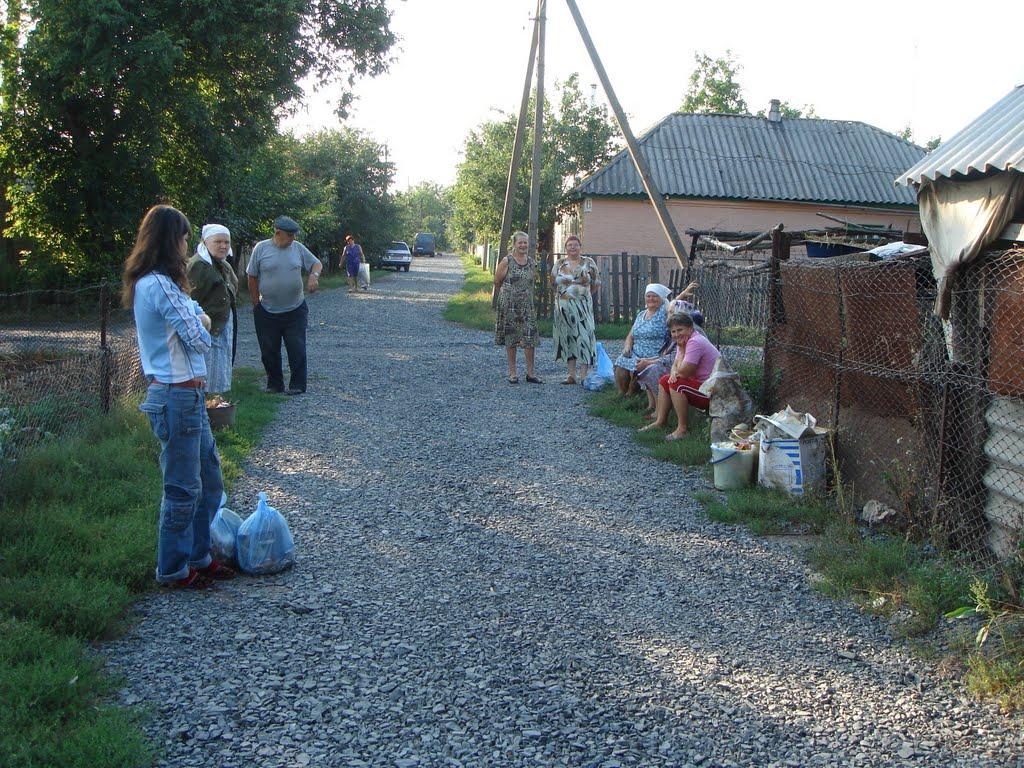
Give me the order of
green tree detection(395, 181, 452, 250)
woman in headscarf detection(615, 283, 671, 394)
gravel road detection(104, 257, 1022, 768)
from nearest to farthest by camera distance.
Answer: gravel road detection(104, 257, 1022, 768)
woman in headscarf detection(615, 283, 671, 394)
green tree detection(395, 181, 452, 250)

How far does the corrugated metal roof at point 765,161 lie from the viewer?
90.9 ft

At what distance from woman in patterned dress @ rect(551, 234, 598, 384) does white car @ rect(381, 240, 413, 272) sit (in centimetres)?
4182

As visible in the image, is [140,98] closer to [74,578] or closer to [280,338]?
[280,338]

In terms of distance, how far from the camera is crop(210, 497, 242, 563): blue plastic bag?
4965 mm

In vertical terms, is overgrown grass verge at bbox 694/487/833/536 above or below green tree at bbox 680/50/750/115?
below

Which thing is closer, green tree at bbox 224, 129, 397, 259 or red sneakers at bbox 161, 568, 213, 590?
red sneakers at bbox 161, 568, 213, 590

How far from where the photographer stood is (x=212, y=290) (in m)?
8.84

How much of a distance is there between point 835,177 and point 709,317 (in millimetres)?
20656

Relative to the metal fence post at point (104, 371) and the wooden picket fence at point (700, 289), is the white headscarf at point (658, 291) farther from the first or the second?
the metal fence post at point (104, 371)

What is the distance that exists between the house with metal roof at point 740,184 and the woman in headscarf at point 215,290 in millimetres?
19099

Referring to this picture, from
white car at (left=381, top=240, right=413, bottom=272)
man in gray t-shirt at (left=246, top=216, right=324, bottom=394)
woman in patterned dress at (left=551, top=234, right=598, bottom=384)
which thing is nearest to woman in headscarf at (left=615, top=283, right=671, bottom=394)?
woman in patterned dress at (left=551, top=234, right=598, bottom=384)

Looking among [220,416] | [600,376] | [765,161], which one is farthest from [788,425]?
[765,161]

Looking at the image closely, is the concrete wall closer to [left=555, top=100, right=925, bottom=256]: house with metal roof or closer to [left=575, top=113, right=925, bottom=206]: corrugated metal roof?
[left=555, top=100, right=925, bottom=256]: house with metal roof

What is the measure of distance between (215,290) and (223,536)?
4374 millimetres
